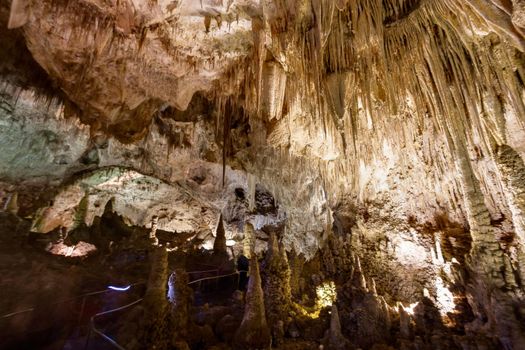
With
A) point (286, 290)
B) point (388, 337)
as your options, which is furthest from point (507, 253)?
point (286, 290)

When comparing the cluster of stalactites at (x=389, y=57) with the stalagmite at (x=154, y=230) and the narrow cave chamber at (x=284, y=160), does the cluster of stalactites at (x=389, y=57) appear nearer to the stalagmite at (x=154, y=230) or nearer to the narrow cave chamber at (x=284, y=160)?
the narrow cave chamber at (x=284, y=160)

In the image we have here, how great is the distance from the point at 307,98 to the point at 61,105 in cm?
709

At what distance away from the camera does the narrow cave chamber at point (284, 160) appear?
15.8ft

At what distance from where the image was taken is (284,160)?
402 inches

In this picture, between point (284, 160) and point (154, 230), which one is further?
point (154, 230)

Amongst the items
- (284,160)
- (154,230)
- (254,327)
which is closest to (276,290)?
(254,327)

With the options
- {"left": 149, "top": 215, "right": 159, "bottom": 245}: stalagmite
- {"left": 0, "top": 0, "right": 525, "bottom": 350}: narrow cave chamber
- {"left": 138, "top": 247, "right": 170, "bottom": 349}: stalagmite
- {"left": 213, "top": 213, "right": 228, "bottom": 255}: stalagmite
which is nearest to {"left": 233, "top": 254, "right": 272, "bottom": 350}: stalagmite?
{"left": 0, "top": 0, "right": 525, "bottom": 350}: narrow cave chamber

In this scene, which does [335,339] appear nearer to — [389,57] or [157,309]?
[157,309]

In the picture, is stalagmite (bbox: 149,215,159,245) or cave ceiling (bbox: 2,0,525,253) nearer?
cave ceiling (bbox: 2,0,525,253)

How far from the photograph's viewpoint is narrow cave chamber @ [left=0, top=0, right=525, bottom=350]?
4.80 m

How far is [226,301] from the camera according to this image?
8281 millimetres

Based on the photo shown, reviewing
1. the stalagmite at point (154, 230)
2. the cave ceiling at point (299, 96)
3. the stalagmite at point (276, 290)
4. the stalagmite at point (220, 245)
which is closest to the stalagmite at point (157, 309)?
the stalagmite at point (276, 290)

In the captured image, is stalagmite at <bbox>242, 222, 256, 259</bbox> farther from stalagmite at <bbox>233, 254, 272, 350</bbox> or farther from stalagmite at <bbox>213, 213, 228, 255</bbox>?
stalagmite at <bbox>233, 254, 272, 350</bbox>

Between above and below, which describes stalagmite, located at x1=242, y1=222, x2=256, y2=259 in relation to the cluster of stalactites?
below
